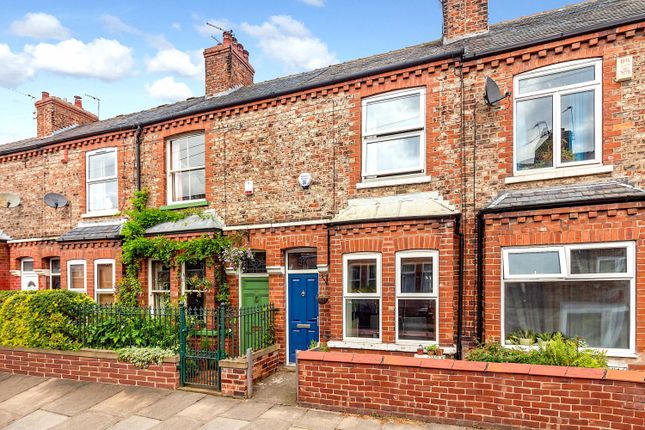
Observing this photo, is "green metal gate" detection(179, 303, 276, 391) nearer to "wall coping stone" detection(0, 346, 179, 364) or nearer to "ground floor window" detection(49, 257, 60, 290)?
"wall coping stone" detection(0, 346, 179, 364)

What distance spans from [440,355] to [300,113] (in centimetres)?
570

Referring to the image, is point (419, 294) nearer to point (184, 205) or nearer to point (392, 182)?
point (392, 182)

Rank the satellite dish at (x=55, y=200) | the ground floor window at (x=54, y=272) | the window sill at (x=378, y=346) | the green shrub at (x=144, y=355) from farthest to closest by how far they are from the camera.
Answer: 1. the ground floor window at (x=54, y=272)
2. the satellite dish at (x=55, y=200)
3. the green shrub at (x=144, y=355)
4. the window sill at (x=378, y=346)

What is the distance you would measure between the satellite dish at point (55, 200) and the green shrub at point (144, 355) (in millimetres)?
6288

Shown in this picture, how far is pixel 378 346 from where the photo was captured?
7246mm

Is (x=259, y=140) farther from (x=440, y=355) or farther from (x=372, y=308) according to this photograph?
(x=440, y=355)

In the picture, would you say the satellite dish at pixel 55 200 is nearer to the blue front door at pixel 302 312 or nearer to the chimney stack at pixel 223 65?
the chimney stack at pixel 223 65

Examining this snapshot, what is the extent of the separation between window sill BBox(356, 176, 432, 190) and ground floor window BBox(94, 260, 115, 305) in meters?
7.06

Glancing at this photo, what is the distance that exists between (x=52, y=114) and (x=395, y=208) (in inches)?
522

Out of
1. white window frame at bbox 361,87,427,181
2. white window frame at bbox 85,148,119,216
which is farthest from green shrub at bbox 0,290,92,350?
white window frame at bbox 361,87,427,181

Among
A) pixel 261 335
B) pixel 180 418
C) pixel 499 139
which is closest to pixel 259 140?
pixel 261 335

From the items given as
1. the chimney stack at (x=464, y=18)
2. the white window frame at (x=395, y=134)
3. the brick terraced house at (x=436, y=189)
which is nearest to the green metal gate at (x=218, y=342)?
the brick terraced house at (x=436, y=189)

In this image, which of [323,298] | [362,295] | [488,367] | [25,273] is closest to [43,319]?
[323,298]

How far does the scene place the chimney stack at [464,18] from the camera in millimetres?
8828
